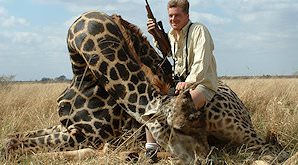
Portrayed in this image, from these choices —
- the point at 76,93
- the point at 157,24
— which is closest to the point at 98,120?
the point at 76,93

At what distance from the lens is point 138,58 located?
15.3 feet

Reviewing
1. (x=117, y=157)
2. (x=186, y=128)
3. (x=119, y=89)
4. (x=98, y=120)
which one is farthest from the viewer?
(x=98, y=120)

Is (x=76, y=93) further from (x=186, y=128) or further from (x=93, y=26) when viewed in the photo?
(x=186, y=128)

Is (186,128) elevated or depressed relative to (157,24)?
depressed

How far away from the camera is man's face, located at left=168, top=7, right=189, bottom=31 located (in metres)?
4.62

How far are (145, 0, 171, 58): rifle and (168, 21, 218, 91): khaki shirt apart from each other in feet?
0.47

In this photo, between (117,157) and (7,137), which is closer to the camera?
(117,157)

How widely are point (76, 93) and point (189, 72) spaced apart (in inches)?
45.4

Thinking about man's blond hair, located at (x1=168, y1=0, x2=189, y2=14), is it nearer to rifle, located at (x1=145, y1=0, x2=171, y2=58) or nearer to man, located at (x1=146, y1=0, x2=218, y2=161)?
man, located at (x1=146, y1=0, x2=218, y2=161)

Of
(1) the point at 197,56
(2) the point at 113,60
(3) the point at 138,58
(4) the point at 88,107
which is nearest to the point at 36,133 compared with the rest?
(4) the point at 88,107

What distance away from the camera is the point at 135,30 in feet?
16.3

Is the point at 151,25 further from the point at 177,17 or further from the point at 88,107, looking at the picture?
the point at 88,107

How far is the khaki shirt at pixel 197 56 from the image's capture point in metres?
4.31

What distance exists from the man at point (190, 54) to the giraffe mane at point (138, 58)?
166mm
